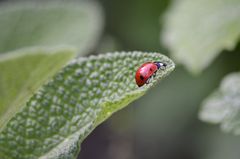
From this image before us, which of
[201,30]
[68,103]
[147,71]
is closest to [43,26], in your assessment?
[201,30]

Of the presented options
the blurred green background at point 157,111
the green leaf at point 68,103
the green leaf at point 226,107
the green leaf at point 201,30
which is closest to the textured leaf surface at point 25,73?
the green leaf at point 68,103

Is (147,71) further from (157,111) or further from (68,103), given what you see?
(157,111)

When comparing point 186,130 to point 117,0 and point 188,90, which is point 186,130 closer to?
point 188,90

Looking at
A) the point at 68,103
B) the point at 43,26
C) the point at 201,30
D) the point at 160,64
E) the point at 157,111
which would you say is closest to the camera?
the point at 160,64

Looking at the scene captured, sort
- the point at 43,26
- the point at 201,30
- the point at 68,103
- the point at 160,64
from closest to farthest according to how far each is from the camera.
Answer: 1. the point at 160,64
2. the point at 68,103
3. the point at 201,30
4. the point at 43,26

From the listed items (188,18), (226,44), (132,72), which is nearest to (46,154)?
(132,72)

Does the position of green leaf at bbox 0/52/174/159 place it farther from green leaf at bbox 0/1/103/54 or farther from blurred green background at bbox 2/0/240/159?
blurred green background at bbox 2/0/240/159

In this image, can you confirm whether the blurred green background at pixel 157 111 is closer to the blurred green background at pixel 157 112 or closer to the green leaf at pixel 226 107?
the blurred green background at pixel 157 112
